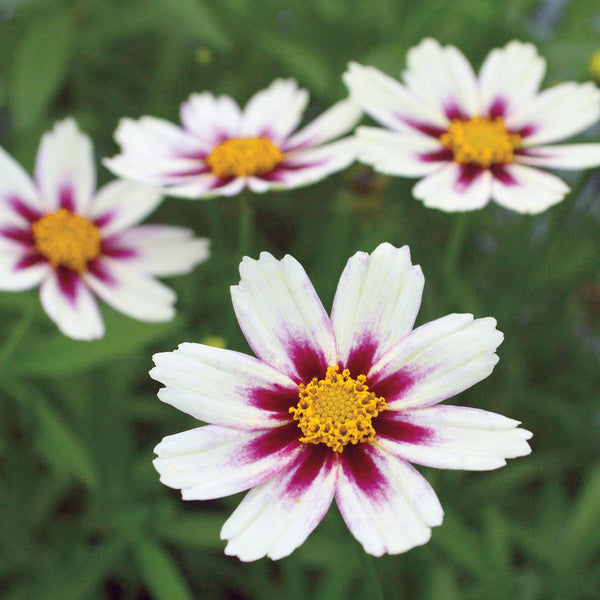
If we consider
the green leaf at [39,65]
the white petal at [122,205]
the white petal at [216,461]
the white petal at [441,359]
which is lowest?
the white petal at [216,461]

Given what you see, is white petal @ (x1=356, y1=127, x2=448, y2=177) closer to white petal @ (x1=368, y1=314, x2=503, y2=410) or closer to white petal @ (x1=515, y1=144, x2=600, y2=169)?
white petal @ (x1=515, y1=144, x2=600, y2=169)

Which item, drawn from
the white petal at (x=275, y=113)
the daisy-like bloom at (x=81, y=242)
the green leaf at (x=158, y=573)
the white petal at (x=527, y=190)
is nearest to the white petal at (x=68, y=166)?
the daisy-like bloom at (x=81, y=242)

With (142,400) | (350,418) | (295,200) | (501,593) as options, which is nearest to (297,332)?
(350,418)

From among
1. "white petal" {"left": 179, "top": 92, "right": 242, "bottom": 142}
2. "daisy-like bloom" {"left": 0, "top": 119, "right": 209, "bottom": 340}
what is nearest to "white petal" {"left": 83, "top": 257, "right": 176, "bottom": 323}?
"daisy-like bloom" {"left": 0, "top": 119, "right": 209, "bottom": 340}

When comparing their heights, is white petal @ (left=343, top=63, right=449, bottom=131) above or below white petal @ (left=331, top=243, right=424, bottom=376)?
above

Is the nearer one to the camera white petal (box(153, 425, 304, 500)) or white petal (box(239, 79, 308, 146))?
white petal (box(153, 425, 304, 500))

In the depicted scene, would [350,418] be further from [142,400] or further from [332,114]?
[142,400]

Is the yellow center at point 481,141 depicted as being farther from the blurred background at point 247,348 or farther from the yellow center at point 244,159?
the yellow center at point 244,159

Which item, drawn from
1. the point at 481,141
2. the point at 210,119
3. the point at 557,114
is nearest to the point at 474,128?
the point at 481,141
